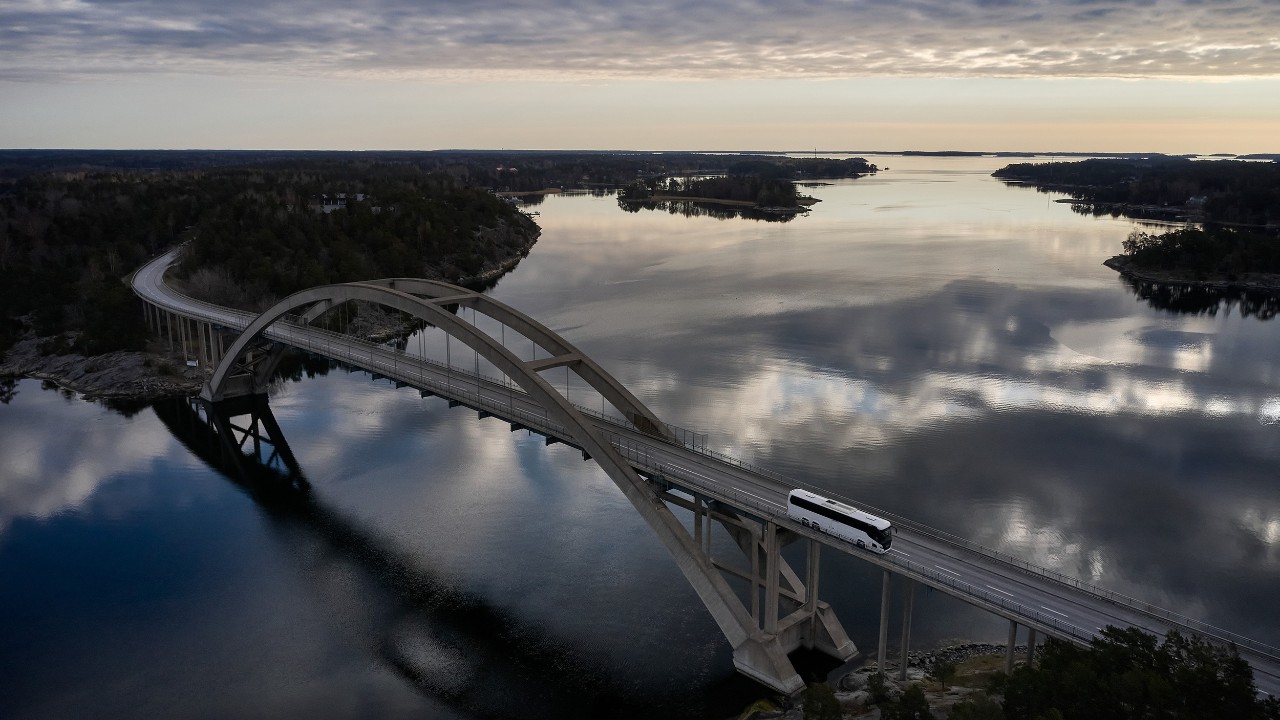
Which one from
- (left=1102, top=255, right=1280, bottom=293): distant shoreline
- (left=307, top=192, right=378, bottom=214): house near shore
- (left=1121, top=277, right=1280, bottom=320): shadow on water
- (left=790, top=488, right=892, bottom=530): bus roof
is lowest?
(left=1121, top=277, right=1280, bottom=320): shadow on water

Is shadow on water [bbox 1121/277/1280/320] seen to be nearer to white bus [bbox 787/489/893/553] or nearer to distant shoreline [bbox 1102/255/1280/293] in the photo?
distant shoreline [bbox 1102/255/1280/293]

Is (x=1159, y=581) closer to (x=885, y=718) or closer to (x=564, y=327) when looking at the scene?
(x=885, y=718)

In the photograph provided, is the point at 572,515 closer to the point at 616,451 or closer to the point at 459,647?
the point at 459,647

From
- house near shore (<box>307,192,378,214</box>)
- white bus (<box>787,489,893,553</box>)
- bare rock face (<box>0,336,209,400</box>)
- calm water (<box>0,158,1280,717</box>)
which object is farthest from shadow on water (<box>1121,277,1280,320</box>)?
house near shore (<box>307,192,378,214</box>)

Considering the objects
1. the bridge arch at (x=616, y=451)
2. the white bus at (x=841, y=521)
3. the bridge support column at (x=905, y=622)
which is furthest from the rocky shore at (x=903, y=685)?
the white bus at (x=841, y=521)

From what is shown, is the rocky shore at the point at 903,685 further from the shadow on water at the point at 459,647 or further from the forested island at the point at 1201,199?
the forested island at the point at 1201,199
